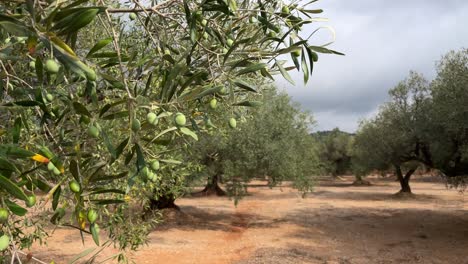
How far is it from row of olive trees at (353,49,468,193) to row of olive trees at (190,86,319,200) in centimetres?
591

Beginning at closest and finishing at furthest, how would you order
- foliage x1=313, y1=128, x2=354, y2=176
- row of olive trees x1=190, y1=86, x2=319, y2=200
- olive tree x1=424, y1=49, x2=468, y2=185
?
olive tree x1=424, y1=49, x2=468, y2=185 < row of olive trees x1=190, y1=86, x2=319, y2=200 < foliage x1=313, y1=128, x2=354, y2=176

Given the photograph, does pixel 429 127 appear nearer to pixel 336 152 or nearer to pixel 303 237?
pixel 303 237

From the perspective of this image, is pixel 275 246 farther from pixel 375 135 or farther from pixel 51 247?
pixel 375 135

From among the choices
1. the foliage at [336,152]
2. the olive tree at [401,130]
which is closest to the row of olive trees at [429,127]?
the olive tree at [401,130]

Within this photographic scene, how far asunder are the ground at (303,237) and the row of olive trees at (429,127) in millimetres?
3002

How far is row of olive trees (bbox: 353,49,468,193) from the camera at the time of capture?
13.7 metres

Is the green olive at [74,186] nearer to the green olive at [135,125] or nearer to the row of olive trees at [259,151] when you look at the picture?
the green olive at [135,125]

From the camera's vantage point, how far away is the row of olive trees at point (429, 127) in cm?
1373

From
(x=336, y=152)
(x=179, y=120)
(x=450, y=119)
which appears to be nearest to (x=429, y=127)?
(x=450, y=119)

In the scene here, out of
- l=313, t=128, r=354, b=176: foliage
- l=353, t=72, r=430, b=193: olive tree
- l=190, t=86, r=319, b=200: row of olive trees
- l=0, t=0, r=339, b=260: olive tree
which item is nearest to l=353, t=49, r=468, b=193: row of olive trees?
l=353, t=72, r=430, b=193: olive tree

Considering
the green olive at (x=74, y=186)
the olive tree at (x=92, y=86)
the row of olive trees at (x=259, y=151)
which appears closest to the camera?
the olive tree at (x=92, y=86)

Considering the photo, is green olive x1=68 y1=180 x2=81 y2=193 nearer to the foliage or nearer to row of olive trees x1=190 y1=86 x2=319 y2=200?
row of olive trees x1=190 y1=86 x2=319 y2=200

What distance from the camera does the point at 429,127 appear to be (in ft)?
55.6

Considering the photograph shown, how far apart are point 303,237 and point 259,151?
4130 millimetres
